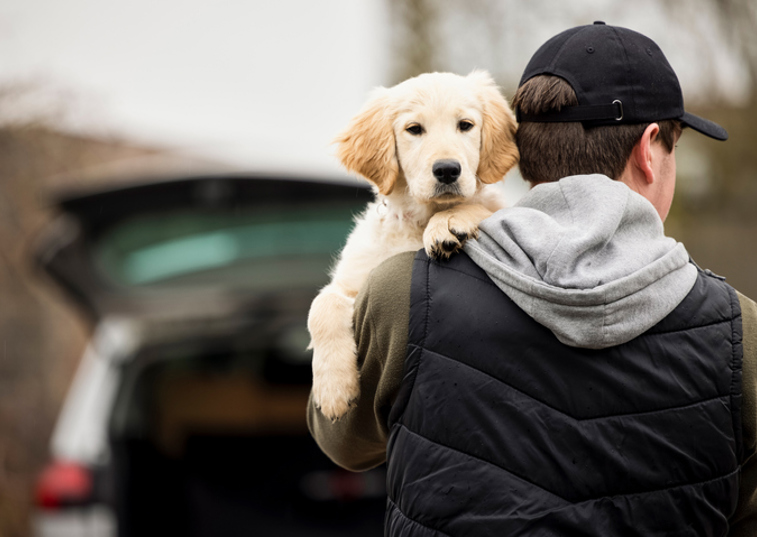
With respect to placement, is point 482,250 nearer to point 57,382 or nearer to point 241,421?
point 241,421

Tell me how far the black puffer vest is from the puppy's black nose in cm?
64

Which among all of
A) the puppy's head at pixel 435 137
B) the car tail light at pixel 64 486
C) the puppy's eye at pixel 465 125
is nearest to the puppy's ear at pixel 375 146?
the puppy's head at pixel 435 137

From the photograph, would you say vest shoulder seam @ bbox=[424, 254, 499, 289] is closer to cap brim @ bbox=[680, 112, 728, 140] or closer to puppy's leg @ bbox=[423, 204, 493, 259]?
puppy's leg @ bbox=[423, 204, 493, 259]

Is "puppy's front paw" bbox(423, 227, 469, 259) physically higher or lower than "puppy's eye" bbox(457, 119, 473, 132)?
lower

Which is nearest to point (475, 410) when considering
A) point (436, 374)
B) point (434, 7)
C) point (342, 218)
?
A: point (436, 374)

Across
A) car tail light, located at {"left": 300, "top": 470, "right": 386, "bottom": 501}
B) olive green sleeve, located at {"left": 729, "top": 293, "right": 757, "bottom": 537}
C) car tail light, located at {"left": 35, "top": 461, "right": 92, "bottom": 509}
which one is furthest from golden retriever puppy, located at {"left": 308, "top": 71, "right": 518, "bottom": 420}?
car tail light, located at {"left": 300, "top": 470, "right": 386, "bottom": 501}

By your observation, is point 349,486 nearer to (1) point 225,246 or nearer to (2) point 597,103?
(1) point 225,246

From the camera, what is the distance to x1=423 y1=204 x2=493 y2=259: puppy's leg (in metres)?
1.71

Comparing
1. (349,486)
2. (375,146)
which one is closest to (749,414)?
(375,146)

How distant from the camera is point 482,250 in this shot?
1.64 m

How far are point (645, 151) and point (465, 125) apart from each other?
68 centimetres

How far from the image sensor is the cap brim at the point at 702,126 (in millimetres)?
1923

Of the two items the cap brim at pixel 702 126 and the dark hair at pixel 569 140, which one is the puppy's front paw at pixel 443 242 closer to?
the dark hair at pixel 569 140

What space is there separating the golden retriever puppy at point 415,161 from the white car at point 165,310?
138cm
